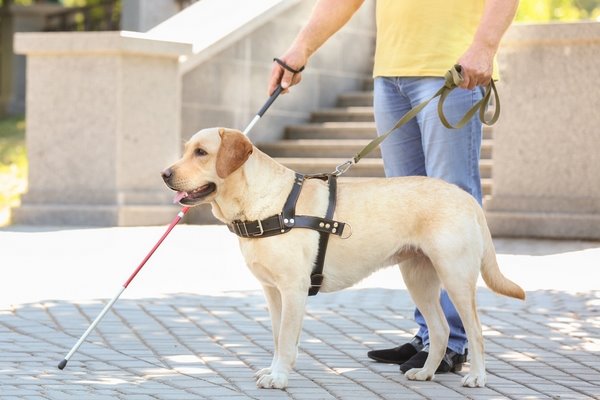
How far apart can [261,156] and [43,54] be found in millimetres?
8071

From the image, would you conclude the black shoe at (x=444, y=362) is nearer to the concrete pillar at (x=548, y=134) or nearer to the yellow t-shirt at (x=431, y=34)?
the yellow t-shirt at (x=431, y=34)

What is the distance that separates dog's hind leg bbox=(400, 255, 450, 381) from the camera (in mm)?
5996

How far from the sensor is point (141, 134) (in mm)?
13109

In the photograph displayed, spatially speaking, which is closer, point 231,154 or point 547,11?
point 231,154

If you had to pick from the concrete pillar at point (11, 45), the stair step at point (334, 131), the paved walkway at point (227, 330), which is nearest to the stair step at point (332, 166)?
the stair step at point (334, 131)

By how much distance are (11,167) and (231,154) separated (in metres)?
13.4

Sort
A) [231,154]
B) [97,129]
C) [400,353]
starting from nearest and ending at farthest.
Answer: [231,154] < [400,353] < [97,129]

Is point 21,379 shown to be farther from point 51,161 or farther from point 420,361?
point 51,161

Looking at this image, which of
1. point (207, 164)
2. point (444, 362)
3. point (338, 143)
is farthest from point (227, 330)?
point (338, 143)

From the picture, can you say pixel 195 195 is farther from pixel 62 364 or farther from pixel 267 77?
pixel 267 77

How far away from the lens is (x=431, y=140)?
20.4ft

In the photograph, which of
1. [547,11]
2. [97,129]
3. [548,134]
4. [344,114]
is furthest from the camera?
[547,11]

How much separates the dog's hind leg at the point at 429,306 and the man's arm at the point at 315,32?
1.13 m

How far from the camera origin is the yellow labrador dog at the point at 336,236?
18.2ft
